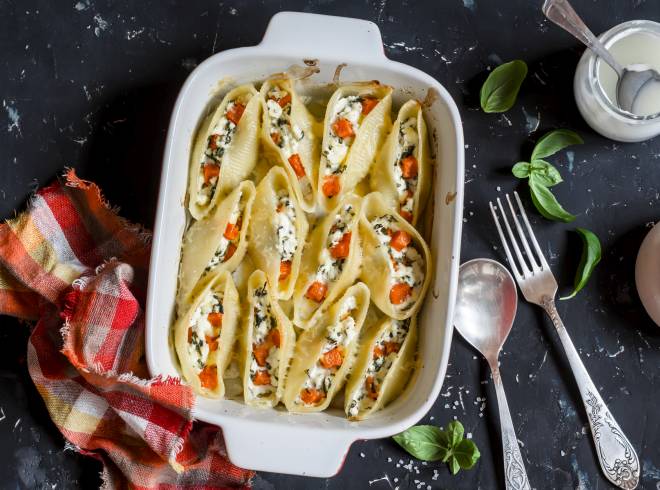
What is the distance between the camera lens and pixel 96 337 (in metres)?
2.23

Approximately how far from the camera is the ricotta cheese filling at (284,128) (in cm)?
230

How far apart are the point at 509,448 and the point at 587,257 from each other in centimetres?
64

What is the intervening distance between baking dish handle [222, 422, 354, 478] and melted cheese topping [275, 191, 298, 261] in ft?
1.66

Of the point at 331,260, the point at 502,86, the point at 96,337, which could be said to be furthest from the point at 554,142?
the point at 96,337

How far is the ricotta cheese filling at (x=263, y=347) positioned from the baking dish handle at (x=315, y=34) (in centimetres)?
68

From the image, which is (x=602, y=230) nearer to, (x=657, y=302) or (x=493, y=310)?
(x=657, y=302)

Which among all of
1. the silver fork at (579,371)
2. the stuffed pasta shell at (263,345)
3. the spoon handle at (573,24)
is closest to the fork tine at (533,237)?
the silver fork at (579,371)

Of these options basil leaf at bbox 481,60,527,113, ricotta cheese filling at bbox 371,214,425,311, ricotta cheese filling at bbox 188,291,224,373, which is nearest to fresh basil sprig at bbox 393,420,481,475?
ricotta cheese filling at bbox 371,214,425,311

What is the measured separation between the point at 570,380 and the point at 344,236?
89 centimetres

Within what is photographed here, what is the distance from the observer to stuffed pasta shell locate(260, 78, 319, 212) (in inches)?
90.2

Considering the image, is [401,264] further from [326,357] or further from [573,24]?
[573,24]

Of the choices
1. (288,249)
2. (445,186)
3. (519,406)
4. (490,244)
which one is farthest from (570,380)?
(288,249)

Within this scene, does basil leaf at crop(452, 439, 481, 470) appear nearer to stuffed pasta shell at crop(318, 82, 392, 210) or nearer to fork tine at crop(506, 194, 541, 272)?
fork tine at crop(506, 194, 541, 272)

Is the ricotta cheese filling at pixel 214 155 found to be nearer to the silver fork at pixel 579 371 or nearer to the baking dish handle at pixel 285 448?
the baking dish handle at pixel 285 448
